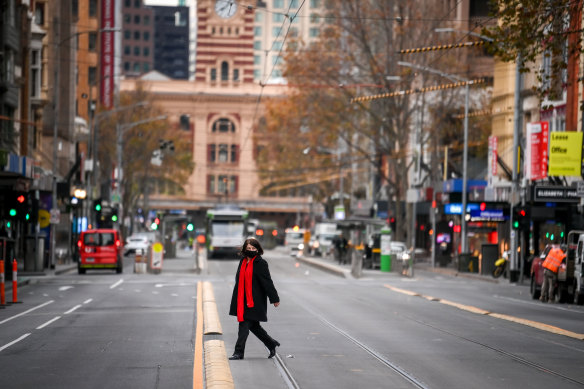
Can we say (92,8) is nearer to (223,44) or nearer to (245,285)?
(223,44)

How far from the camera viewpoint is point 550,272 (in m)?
35.2

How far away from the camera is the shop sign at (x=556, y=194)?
47.9 meters

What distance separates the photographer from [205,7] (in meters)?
148

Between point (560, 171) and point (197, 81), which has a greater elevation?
point (197, 81)

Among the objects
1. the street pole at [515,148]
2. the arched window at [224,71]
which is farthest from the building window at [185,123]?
the street pole at [515,148]

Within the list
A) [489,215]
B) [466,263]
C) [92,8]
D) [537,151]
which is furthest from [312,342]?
[92,8]

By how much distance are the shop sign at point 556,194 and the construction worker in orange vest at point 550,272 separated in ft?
40.0

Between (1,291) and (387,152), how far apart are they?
42.7 meters

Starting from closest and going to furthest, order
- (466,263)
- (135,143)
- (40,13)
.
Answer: (466,263), (40,13), (135,143)

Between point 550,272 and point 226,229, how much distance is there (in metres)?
43.7

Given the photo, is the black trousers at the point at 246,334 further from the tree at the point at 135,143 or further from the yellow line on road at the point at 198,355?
the tree at the point at 135,143

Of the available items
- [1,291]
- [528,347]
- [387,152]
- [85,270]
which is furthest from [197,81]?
[528,347]

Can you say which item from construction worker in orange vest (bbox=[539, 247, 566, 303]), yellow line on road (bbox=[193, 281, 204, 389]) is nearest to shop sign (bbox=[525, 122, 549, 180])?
construction worker in orange vest (bbox=[539, 247, 566, 303])

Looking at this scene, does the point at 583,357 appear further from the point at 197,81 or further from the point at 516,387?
the point at 197,81
